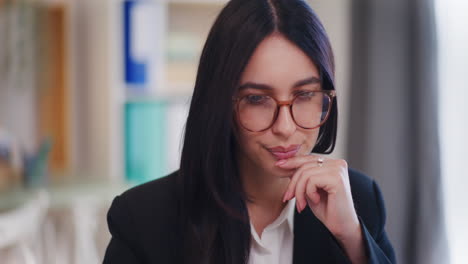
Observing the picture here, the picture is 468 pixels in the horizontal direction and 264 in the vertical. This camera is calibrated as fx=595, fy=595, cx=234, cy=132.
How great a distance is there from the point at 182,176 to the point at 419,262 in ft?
4.16

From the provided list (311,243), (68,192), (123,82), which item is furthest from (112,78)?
(311,243)

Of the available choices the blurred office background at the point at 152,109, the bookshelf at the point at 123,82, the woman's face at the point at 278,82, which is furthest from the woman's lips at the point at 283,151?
the bookshelf at the point at 123,82

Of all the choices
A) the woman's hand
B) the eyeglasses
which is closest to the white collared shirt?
the woman's hand

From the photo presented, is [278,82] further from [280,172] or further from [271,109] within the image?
[280,172]

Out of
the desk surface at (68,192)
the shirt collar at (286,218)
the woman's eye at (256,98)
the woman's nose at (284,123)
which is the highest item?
the woman's eye at (256,98)

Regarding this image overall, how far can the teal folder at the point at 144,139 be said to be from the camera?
2.84 m

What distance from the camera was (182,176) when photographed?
1.17 m

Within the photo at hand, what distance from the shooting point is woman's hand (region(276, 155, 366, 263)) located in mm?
1090

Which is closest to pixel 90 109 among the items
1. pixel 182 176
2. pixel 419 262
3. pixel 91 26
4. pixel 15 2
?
pixel 91 26

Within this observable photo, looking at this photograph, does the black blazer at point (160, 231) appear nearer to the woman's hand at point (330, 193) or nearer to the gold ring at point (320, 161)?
the woman's hand at point (330, 193)

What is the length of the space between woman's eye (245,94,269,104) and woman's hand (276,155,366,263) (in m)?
0.12

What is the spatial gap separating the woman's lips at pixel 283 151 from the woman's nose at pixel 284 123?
0.04 meters

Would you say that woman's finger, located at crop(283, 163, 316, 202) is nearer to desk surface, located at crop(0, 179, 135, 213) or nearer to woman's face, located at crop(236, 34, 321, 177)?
woman's face, located at crop(236, 34, 321, 177)

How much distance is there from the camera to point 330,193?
3.61 feet
